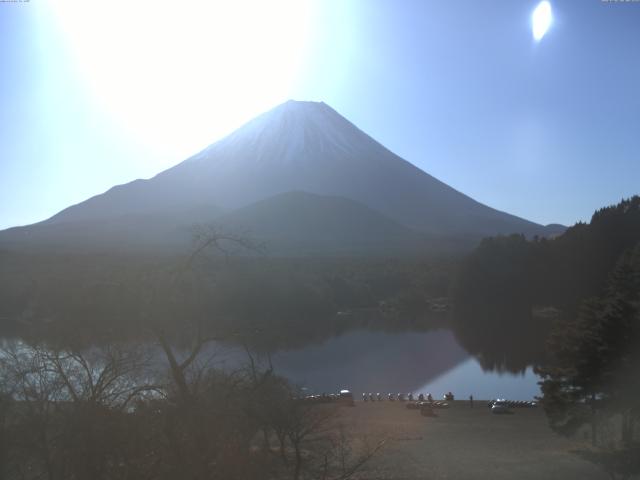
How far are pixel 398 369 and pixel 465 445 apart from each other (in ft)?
33.9

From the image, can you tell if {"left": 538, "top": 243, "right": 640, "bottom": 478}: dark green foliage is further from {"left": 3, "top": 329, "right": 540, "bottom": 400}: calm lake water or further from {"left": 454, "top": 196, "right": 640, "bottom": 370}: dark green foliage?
{"left": 454, "top": 196, "right": 640, "bottom": 370}: dark green foliage

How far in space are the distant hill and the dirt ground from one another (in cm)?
4295

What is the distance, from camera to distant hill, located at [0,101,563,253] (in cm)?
6506

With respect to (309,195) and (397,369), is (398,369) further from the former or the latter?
(309,195)

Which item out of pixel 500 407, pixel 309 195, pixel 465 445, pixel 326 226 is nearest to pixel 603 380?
pixel 465 445

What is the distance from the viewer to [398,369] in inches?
789

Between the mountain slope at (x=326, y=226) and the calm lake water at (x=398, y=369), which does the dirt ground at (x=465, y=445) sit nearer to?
the calm lake water at (x=398, y=369)

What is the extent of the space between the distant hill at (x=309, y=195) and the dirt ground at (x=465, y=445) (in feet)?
141

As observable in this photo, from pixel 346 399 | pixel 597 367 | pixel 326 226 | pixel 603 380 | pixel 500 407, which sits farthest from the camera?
pixel 326 226

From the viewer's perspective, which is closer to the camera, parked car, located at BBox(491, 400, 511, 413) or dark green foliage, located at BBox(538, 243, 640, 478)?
dark green foliage, located at BBox(538, 243, 640, 478)

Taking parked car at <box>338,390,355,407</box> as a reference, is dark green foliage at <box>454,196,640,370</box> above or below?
above

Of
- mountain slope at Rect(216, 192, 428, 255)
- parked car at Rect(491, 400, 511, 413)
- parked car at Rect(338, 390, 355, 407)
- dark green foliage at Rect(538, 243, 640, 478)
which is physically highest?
mountain slope at Rect(216, 192, 428, 255)

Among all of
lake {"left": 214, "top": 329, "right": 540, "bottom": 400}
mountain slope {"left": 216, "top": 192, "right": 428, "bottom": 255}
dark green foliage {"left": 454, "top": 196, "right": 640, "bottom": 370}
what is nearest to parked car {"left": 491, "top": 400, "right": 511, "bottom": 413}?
lake {"left": 214, "top": 329, "right": 540, "bottom": 400}

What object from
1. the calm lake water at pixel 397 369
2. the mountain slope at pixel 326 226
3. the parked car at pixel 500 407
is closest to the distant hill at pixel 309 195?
the mountain slope at pixel 326 226
